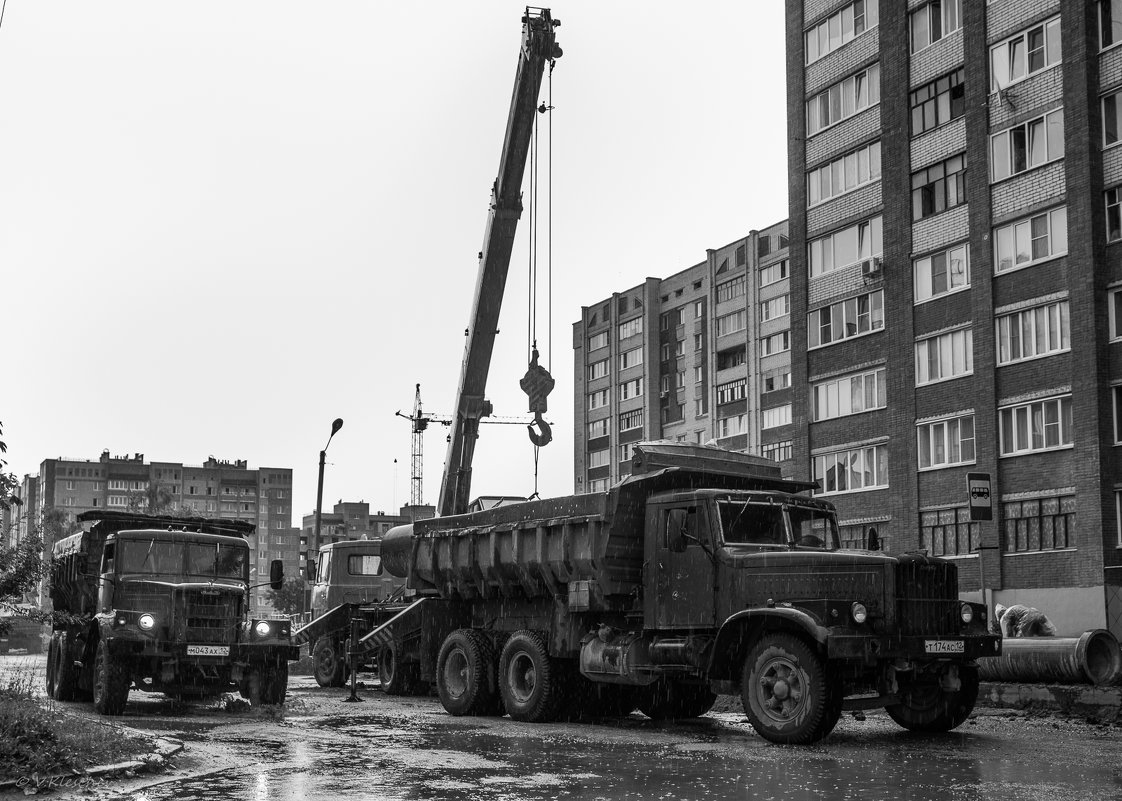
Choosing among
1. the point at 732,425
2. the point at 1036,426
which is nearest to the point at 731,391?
the point at 732,425

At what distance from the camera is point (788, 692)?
1470 centimetres

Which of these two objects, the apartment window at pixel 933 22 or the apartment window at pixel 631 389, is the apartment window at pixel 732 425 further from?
the apartment window at pixel 933 22

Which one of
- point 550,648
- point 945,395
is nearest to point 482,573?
point 550,648

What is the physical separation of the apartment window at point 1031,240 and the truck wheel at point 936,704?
82.8 ft

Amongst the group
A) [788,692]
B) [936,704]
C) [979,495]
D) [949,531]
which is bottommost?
[936,704]

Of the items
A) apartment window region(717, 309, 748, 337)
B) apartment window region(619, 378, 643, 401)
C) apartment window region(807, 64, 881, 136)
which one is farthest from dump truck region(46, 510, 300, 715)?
apartment window region(619, 378, 643, 401)

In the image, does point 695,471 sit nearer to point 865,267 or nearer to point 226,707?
point 226,707

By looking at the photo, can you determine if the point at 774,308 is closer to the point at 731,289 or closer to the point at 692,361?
the point at 731,289

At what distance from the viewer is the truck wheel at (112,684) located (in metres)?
18.9

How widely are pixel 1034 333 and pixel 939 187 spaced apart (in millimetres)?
6319

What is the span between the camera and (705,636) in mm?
16188

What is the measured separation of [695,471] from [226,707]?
790 cm

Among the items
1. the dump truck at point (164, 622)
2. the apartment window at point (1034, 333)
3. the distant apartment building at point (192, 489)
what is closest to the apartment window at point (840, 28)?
the apartment window at point (1034, 333)

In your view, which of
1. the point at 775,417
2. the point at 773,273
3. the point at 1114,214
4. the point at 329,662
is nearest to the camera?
the point at 329,662
